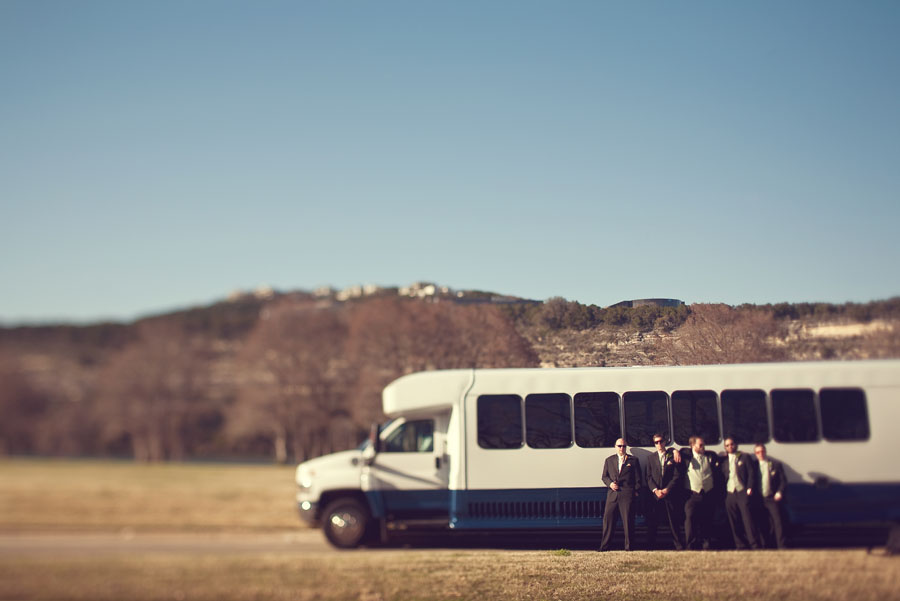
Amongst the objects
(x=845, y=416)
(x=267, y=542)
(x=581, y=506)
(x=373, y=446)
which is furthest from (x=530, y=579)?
(x=267, y=542)

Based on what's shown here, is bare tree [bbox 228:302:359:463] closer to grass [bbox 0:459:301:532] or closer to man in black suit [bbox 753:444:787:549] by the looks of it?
grass [bbox 0:459:301:532]

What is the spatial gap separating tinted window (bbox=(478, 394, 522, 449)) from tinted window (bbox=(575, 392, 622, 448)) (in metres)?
0.60

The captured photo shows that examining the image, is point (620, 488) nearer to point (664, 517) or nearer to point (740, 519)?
point (664, 517)

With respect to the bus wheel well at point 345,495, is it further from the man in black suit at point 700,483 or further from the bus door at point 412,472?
the man in black suit at point 700,483

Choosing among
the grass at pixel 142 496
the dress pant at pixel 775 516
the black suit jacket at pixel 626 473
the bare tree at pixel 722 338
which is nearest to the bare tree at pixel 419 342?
the bare tree at pixel 722 338

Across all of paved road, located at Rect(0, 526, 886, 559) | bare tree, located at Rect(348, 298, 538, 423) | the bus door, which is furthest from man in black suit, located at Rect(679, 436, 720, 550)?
the bus door

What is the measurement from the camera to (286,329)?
15.5 meters

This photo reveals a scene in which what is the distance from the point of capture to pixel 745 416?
529 centimetres

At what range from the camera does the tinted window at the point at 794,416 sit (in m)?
5.19

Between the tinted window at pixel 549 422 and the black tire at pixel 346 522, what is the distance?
7684 mm

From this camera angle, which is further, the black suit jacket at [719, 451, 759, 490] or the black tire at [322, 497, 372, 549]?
the black tire at [322, 497, 372, 549]

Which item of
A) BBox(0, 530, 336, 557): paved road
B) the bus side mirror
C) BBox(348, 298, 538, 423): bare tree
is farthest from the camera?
BBox(0, 530, 336, 557): paved road

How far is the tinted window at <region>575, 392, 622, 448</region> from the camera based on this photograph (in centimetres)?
527

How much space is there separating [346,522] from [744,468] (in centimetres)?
908
